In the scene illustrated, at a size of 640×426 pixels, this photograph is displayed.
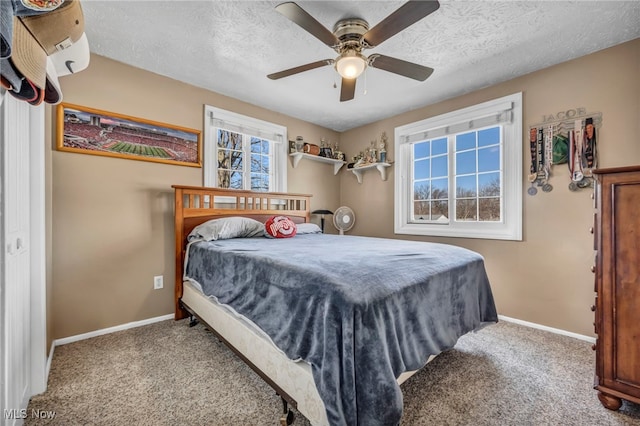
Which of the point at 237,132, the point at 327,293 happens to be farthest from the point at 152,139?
the point at 327,293

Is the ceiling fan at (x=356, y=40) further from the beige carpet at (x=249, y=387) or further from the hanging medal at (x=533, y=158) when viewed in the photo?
the beige carpet at (x=249, y=387)

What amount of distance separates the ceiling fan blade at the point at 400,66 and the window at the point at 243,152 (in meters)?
1.89

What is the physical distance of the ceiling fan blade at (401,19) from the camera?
1.32 meters

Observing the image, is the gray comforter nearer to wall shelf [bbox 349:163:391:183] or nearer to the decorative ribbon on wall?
the decorative ribbon on wall

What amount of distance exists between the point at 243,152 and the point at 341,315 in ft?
9.12

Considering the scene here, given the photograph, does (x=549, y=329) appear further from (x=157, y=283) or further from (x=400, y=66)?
(x=157, y=283)

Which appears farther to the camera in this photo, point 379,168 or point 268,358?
point 379,168

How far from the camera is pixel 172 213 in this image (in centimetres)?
274

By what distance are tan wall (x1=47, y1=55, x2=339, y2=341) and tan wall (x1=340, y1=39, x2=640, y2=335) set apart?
128 inches

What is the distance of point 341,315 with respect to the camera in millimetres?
1072

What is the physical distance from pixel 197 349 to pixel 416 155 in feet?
10.6

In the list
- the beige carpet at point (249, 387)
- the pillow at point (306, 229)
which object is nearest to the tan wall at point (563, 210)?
the beige carpet at point (249, 387)

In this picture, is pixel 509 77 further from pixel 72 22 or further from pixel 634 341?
pixel 72 22

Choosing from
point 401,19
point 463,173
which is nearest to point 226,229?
point 401,19
